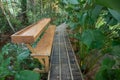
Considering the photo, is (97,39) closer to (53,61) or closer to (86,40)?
(86,40)

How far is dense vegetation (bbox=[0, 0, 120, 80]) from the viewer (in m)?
1.16

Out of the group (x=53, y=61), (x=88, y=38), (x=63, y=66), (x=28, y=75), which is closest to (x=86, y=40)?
(x=88, y=38)

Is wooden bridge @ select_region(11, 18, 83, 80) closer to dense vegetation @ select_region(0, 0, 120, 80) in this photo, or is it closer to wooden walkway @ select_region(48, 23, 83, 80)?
wooden walkway @ select_region(48, 23, 83, 80)

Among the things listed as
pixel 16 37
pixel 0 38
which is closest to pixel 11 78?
pixel 16 37

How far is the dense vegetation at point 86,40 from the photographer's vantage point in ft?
3.80

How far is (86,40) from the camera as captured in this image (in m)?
1.47

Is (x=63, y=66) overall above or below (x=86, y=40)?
below

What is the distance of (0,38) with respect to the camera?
8.08 m

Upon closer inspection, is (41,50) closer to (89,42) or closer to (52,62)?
(52,62)

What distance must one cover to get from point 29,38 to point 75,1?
1706 mm

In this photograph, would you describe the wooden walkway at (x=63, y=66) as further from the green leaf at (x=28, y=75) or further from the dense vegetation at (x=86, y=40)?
the green leaf at (x=28, y=75)

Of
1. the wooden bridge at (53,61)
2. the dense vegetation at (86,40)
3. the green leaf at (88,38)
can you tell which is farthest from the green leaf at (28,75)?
the wooden bridge at (53,61)

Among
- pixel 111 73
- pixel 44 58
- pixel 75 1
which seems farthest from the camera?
pixel 44 58

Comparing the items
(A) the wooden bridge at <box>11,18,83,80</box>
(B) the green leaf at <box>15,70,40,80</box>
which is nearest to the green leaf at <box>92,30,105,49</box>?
(B) the green leaf at <box>15,70,40,80</box>
